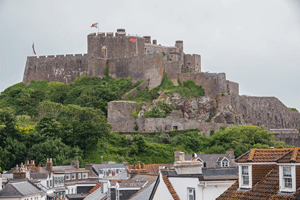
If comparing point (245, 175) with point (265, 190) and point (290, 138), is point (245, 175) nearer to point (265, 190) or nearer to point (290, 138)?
point (265, 190)

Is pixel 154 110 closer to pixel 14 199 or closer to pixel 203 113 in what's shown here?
pixel 203 113

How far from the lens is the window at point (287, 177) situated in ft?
36.6

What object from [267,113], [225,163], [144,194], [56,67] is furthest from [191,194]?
[56,67]

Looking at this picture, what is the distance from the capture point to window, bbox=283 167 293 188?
36.6 ft

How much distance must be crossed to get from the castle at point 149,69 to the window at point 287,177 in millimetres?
69498

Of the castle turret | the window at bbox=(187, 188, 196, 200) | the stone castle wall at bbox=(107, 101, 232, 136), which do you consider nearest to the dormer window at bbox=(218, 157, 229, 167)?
the stone castle wall at bbox=(107, 101, 232, 136)

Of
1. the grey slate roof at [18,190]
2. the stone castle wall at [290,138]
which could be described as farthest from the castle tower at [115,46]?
the grey slate roof at [18,190]

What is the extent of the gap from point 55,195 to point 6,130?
20.8 metres

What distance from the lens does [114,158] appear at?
6394cm

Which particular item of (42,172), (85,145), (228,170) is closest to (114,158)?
(85,145)

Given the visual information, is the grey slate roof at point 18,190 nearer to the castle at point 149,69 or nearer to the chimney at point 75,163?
the chimney at point 75,163

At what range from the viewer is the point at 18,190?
32.8 meters

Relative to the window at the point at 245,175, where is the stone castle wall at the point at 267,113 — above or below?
above

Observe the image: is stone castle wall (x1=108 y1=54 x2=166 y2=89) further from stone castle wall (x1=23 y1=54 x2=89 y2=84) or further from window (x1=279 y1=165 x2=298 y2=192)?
window (x1=279 y1=165 x2=298 y2=192)
